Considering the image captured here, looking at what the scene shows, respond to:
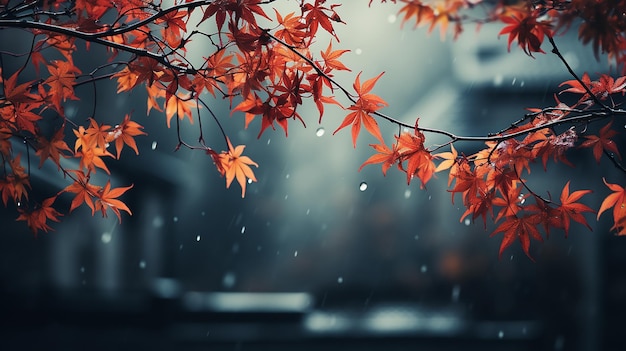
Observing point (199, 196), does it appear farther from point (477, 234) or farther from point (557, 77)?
point (557, 77)

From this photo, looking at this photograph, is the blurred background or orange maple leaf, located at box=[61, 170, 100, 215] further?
the blurred background

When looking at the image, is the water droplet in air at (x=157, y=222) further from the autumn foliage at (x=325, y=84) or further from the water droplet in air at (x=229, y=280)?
the autumn foliage at (x=325, y=84)

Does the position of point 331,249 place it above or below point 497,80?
below

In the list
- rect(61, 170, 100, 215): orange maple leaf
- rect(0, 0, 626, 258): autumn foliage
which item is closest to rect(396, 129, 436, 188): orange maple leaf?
rect(0, 0, 626, 258): autumn foliage

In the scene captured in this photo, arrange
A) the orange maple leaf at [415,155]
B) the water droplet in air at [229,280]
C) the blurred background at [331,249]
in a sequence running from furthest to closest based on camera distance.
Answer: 1. the water droplet in air at [229,280]
2. the blurred background at [331,249]
3. the orange maple leaf at [415,155]

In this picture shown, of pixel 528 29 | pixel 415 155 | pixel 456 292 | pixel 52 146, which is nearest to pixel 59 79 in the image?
pixel 52 146

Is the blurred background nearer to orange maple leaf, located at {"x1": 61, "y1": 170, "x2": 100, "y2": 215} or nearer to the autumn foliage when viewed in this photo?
orange maple leaf, located at {"x1": 61, "y1": 170, "x2": 100, "y2": 215}

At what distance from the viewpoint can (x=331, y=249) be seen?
5.48m

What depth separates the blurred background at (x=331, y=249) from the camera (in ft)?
15.0

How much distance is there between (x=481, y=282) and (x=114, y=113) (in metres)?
3.84

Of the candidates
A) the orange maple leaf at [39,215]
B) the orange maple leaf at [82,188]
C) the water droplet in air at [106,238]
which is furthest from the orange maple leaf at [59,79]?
the water droplet in air at [106,238]

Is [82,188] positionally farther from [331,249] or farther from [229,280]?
[331,249]

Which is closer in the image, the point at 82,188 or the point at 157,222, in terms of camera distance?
the point at 82,188

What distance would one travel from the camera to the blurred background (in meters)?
4.57
